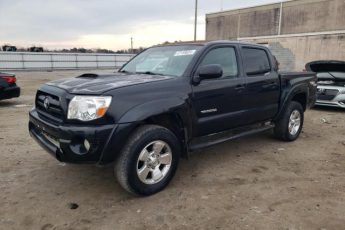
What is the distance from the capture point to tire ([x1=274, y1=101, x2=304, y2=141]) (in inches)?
224

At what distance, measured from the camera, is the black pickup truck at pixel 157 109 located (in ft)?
10.6

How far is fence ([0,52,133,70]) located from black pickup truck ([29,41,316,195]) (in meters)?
28.2

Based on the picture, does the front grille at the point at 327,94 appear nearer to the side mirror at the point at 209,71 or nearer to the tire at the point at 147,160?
the side mirror at the point at 209,71

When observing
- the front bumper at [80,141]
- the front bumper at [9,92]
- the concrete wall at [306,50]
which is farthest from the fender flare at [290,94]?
the concrete wall at [306,50]

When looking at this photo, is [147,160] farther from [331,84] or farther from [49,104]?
[331,84]

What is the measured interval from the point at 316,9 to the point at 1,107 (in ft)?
96.7

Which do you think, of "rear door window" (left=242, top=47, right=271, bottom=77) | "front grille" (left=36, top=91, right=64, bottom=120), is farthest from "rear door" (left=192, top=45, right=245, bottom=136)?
"front grille" (left=36, top=91, right=64, bottom=120)

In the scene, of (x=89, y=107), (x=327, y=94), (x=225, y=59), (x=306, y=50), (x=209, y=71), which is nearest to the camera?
(x=89, y=107)

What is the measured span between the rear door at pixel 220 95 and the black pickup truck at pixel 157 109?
14 mm

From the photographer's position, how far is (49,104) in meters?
3.64

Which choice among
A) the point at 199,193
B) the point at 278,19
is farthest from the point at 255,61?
the point at 278,19

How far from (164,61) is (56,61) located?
3031 centimetres

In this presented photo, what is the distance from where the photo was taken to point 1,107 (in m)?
9.50

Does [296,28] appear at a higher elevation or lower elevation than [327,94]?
higher
